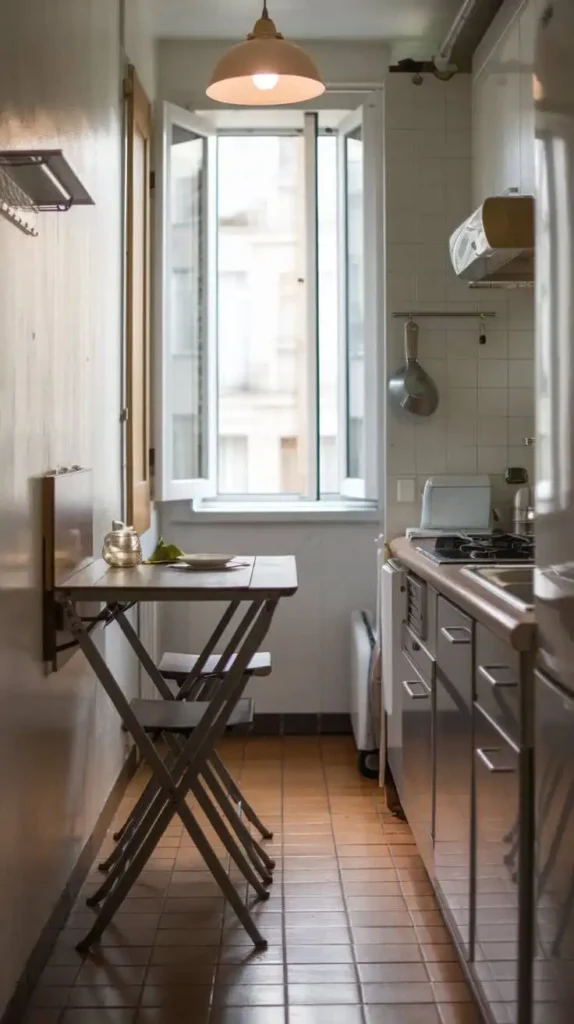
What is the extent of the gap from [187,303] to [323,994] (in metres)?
3.12

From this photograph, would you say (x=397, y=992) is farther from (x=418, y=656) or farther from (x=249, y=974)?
(x=418, y=656)

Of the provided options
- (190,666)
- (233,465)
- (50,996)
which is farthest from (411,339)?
(50,996)

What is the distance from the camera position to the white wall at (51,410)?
94.3 inches

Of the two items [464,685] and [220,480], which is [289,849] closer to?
[464,685]

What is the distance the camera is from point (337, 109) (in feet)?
16.5

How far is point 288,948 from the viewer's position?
289 centimetres

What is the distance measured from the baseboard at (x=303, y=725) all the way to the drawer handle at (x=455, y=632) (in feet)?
7.72

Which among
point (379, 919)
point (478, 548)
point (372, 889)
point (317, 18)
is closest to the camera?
point (379, 919)

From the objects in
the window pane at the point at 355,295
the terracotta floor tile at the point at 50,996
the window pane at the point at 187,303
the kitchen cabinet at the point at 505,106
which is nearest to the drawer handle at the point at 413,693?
the terracotta floor tile at the point at 50,996

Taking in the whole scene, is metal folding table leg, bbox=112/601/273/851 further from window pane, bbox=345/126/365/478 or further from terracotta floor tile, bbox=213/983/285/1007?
window pane, bbox=345/126/365/478

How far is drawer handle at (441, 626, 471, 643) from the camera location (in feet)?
8.21

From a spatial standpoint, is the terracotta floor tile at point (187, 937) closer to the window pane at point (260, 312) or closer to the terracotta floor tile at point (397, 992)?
the terracotta floor tile at point (397, 992)

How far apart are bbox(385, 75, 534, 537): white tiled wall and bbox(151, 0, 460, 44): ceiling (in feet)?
1.00

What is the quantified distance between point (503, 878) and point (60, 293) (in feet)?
5.83
